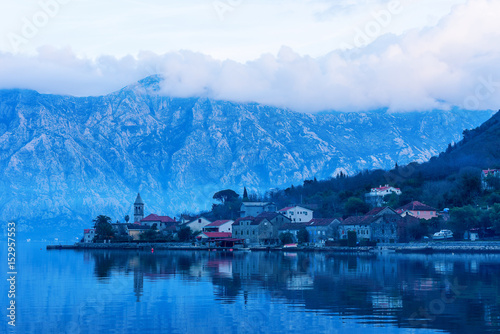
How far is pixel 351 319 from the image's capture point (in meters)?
29.6

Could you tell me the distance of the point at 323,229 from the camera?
387 ft

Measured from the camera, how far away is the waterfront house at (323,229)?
116 meters

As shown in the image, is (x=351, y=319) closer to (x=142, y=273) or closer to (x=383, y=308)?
(x=383, y=308)

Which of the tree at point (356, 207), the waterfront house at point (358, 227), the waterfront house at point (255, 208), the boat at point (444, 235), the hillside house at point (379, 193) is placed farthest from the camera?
the waterfront house at point (255, 208)

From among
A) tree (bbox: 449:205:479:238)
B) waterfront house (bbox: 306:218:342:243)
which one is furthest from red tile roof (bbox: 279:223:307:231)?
tree (bbox: 449:205:479:238)

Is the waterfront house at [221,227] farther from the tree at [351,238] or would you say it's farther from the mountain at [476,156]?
the mountain at [476,156]

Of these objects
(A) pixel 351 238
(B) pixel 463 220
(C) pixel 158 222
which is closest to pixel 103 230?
(C) pixel 158 222

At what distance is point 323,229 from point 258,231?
14793mm

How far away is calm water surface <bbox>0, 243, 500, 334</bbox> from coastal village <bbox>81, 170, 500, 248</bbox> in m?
54.8

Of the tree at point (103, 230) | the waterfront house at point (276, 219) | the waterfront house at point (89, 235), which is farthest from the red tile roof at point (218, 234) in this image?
the waterfront house at point (89, 235)

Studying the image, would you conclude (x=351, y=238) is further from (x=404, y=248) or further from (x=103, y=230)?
(x=103, y=230)

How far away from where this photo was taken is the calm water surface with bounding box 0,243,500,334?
28359 millimetres

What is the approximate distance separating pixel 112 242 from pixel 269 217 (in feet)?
128

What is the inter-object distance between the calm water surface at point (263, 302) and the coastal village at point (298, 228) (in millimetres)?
54758
